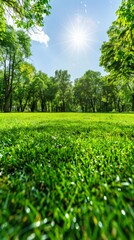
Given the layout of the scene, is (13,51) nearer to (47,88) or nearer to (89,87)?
(47,88)

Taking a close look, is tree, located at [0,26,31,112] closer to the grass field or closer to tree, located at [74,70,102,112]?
tree, located at [74,70,102,112]

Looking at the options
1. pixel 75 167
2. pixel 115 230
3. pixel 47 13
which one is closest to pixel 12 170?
pixel 75 167

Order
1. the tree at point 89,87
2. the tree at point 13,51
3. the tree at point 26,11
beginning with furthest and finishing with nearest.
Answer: the tree at point 89,87 → the tree at point 13,51 → the tree at point 26,11

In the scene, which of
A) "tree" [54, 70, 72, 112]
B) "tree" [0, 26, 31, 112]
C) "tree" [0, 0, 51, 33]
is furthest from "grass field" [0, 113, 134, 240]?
"tree" [54, 70, 72, 112]

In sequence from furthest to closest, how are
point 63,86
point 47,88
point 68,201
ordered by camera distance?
point 63,86
point 47,88
point 68,201

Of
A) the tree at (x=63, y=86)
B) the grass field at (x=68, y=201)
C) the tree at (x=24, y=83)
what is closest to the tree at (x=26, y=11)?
the grass field at (x=68, y=201)

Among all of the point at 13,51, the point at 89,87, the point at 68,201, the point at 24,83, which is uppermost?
the point at 13,51

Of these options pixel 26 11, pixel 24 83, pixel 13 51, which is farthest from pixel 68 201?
pixel 24 83

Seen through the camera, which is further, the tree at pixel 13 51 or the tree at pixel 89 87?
the tree at pixel 89 87

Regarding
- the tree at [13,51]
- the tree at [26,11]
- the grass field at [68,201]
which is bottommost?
the grass field at [68,201]

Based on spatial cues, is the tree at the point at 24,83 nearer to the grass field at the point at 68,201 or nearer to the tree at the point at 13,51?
the tree at the point at 13,51

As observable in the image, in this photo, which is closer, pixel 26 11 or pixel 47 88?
pixel 26 11

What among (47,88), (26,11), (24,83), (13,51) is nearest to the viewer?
(26,11)

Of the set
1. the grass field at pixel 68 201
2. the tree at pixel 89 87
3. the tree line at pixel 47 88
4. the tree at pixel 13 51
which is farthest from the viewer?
the tree at pixel 89 87
